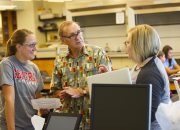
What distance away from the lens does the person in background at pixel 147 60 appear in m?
1.78

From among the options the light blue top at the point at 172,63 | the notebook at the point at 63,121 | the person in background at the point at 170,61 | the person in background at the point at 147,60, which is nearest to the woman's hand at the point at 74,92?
the notebook at the point at 63,121

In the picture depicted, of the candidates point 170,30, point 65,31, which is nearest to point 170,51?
point 170,30

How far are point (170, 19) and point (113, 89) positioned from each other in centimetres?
535

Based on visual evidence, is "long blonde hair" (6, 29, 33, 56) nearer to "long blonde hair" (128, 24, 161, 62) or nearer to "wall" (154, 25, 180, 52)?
"long blonde hair" (128, 24, 161, 62)

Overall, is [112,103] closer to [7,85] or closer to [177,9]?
[7,85]

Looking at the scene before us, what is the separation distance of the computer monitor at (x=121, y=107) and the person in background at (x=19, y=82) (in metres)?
0.71

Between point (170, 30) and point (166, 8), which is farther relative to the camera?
point (170, 30)

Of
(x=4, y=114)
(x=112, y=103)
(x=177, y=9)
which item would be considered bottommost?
(x=4, y=114)

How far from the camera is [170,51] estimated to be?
21.4ft

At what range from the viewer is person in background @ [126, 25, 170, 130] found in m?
1.78

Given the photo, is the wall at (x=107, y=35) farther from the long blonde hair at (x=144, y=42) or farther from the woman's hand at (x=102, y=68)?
the long blonde hair at (x=144, y=42)

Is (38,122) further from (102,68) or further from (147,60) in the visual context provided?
(147,60)

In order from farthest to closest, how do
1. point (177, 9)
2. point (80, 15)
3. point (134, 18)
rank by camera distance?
point (80, 15), point (134, 18), point (177, 9)

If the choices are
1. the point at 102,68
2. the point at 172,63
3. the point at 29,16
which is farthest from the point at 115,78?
the point at 29,16
